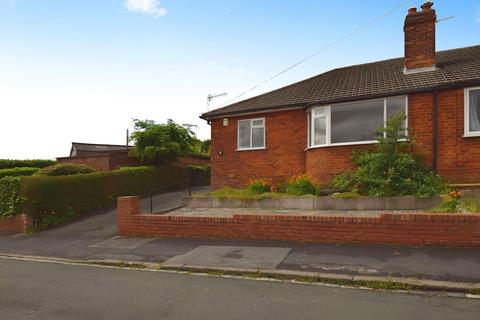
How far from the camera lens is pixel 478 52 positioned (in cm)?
1359

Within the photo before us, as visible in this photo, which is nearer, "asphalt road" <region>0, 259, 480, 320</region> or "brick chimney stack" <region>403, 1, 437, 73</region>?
"asphalt road" <region>0, 259, 480, 320</region>

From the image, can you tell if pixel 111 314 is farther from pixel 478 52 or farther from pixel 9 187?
pixel 478 52

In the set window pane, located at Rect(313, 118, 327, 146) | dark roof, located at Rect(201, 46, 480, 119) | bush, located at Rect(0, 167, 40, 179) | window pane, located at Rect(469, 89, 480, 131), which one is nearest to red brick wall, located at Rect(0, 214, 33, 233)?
bush, located at Rect(0, 167, 40, 179)

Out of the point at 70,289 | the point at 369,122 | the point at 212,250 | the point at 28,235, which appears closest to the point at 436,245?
the point at 212,250

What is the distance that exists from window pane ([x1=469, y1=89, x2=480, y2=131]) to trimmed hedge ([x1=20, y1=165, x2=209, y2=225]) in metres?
13.6

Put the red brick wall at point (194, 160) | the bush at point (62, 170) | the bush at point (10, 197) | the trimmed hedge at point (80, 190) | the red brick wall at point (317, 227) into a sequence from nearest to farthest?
1. the red brick wall at point (317, 227)
2. the trimmed hedge at point (80, 190)
3. the bush at point (10, 197)
4. the bush at point (62, 170)
5. the red brick wall at point (194, 160)

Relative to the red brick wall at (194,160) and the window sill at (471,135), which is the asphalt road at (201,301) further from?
the red brick wall at (194,160)

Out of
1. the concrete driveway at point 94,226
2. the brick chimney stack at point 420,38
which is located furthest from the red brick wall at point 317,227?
the brick chimney stack at point 420,38

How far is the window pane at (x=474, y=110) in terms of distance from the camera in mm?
10672

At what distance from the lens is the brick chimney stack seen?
1254 cm

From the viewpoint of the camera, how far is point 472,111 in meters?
10.8

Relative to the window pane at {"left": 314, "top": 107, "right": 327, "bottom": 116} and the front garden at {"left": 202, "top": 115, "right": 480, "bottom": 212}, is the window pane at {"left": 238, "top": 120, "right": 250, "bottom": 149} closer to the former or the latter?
the window pane at {"left": 314, "top": 107, "right": 327, "bottom": 116}

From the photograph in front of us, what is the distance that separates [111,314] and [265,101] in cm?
1138

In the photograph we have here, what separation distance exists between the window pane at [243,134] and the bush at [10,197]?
8.27 meters
